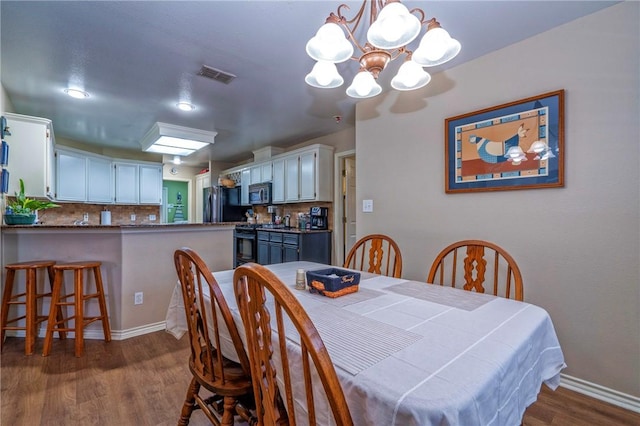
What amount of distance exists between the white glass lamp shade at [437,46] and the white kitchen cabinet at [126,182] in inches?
216

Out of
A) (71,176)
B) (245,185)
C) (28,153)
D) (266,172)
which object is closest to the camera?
(28,153)

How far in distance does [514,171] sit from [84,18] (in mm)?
2920

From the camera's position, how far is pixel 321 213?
4.45m

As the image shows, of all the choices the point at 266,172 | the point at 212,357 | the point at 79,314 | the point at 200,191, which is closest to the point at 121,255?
the point at 79,314

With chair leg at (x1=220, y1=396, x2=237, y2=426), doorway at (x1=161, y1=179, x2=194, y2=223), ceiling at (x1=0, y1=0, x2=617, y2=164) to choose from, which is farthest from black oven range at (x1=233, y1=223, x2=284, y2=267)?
chair leg at (x1=220, y1=396, x2=237, y2=426)

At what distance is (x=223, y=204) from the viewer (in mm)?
5969

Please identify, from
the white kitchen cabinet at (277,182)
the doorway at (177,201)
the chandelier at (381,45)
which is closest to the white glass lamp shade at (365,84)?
the chandelier at (381,45)

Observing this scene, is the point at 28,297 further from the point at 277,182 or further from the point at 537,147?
the point at 537,147

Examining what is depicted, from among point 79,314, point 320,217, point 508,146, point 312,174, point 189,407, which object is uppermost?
point 312,174

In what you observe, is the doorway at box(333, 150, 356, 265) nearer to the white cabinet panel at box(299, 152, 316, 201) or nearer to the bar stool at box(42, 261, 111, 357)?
the white cabinet panel at box(299, 152, 316, 201)

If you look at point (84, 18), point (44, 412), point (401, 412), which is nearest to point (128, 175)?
point (84, 18)

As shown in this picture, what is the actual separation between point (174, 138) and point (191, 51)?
2.10m

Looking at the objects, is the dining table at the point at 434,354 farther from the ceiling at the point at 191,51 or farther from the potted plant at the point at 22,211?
the potted plant at the point at 22,211

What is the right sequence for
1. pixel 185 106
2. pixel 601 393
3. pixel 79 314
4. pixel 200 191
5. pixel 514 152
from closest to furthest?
pixel 601 393 < pixel 514 152 < pixel 79 314 < pixel 185 106 < pixel 200 191
